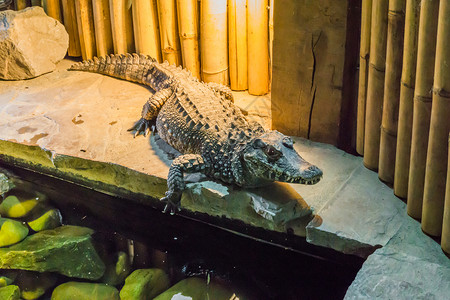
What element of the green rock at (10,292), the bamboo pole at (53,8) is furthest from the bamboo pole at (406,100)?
the bamboo pole at (53,8)

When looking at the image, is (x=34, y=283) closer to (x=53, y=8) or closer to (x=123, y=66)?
(x=123, y=66)

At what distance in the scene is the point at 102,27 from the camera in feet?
20.9

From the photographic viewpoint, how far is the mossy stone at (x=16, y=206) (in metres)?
4.71

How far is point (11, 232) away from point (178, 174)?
1.53 metres

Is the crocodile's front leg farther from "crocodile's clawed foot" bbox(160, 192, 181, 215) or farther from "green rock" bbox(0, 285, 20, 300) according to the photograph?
"green rock" bbox(0, 285, 20, 300)

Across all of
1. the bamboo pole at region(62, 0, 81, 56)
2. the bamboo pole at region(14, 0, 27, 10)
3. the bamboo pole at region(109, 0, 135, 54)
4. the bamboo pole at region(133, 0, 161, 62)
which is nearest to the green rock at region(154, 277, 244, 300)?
the bamboo pole at region(133, 0, 161, 62)

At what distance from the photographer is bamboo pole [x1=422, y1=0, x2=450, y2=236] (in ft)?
9.18

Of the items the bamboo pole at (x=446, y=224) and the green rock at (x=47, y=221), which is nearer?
the bamboo pole at (x=446, y=224)

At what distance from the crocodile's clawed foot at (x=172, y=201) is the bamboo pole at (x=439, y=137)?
167 centimetres

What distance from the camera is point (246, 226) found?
154 inches

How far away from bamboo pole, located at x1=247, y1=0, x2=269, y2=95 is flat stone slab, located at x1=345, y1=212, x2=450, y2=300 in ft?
8.74

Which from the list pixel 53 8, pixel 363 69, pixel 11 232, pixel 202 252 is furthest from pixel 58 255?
pixel 53 8

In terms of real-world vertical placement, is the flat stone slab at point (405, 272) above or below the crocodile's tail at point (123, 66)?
below

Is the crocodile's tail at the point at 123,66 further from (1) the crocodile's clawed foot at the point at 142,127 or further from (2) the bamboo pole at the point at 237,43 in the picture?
(2) the bamboo pole at the point at 237,43
